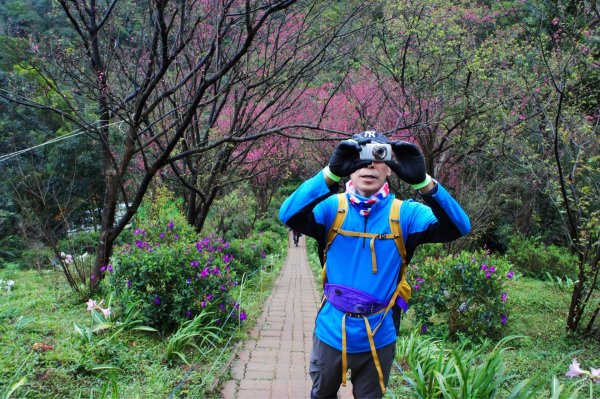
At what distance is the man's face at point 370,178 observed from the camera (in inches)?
79.0

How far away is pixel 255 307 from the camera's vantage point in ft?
20.8

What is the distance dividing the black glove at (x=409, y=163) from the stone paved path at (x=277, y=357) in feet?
7.04

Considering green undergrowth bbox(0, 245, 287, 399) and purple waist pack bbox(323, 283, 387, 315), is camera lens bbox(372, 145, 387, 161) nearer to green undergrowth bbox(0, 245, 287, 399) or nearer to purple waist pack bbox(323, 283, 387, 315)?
purple waist pack bbox(323, 283, 387, 315)

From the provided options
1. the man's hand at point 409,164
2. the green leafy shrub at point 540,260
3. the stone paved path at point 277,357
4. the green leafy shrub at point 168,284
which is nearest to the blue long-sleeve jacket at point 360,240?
the man's hand at point 409,164

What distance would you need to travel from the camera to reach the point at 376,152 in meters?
1.89

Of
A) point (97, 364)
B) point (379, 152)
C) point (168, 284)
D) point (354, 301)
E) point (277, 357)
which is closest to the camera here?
point (379, 152)

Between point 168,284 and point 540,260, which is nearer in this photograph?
point 168,284

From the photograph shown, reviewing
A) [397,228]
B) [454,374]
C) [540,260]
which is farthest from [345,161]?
[540,260]

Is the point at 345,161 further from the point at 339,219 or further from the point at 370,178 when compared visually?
the point at 339,219

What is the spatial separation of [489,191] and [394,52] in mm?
4311

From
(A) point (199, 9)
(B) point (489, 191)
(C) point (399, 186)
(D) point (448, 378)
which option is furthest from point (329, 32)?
(B) point (489, 191)

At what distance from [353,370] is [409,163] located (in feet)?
3.07

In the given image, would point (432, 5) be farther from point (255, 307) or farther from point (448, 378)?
point (448, 378)

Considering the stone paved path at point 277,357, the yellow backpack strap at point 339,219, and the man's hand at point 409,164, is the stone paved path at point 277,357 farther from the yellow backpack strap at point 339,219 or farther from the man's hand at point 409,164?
the man's hand at point 409,164
